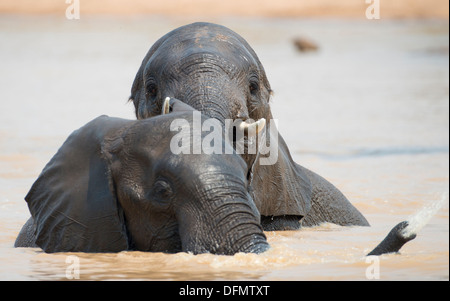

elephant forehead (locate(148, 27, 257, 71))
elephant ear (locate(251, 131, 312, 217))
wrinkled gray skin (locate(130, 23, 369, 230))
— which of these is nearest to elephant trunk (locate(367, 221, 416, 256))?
wrinkled gray skin (locate(130, 23, 369, 230))

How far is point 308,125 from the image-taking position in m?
18.2

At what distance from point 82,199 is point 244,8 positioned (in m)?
52.0

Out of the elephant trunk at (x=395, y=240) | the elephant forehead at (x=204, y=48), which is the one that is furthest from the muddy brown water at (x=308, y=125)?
the elephant forehead at (x=204, y=48)

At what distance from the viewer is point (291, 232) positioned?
24.9ft

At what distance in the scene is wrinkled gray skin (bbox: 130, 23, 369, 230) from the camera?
678 cm

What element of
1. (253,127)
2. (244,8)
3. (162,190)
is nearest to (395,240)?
(253,127)

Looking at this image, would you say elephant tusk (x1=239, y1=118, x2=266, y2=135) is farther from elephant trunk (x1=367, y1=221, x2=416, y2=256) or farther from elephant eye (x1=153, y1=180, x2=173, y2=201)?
elephant trunk (x1=367, y1=221, x2=416, y2=256)

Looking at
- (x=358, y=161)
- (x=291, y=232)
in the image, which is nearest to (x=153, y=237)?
(x=291, y=232)

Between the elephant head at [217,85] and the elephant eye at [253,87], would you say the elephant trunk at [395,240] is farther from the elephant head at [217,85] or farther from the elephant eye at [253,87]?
the elephant eye at [253,87]

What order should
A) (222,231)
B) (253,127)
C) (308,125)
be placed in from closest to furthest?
(222,231), (253,127), (308,125)

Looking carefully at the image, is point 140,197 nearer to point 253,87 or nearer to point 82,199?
point 82,199

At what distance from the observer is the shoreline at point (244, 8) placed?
5419 centimetres

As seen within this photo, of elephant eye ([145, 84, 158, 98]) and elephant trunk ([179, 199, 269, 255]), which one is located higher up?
elephant eye ([145, 84, 158, 98])

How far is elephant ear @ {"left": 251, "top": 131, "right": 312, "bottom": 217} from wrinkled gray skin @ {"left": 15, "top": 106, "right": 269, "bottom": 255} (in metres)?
1.21
